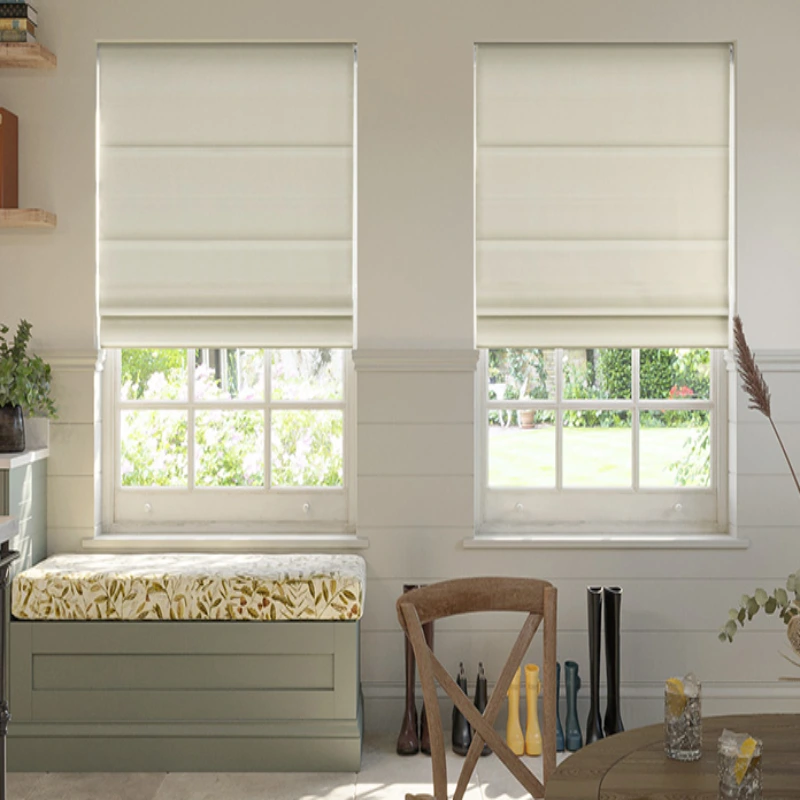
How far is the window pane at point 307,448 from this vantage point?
412 centimetres

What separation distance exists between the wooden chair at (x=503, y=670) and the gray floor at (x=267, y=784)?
1.11 meters

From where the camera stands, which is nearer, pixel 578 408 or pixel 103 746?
pixel 103 746

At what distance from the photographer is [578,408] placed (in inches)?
162

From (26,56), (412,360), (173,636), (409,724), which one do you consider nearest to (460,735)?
(409,724)

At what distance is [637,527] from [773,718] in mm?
2081

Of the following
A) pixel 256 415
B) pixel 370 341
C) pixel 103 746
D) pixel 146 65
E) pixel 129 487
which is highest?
pixel 146 65

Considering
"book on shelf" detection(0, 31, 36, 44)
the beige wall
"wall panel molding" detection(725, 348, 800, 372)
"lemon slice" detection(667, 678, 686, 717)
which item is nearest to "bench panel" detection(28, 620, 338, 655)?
the beige wall

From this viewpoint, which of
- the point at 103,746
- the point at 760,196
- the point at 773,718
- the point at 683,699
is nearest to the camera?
the point at 683,699

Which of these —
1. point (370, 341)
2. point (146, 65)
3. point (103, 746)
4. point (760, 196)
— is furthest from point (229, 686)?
point (760, 196)

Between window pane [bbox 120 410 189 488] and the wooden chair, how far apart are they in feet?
6.85

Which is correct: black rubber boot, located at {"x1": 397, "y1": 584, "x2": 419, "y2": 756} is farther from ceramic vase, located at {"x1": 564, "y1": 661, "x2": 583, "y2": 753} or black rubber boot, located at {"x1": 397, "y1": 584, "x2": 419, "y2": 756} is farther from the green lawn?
the green lawn

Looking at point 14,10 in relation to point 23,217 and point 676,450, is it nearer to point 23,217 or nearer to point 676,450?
point 23,217

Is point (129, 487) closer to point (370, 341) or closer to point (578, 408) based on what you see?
point (370, 341)

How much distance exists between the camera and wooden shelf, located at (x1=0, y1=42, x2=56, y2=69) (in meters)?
3.70
